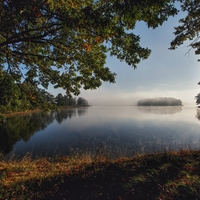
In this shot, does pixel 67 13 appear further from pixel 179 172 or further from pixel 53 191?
pixel 179 172

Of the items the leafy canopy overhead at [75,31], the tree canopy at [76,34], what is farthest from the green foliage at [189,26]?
the leafy canopy overhead at [75,31]

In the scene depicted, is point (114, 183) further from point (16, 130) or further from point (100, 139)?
point (16, 130)

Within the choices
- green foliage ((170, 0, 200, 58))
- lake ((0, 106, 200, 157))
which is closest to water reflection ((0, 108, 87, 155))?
lake ((0, 106, 200, 157))

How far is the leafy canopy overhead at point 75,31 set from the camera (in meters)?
3.88

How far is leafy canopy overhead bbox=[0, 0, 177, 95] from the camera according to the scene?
3.88 metres

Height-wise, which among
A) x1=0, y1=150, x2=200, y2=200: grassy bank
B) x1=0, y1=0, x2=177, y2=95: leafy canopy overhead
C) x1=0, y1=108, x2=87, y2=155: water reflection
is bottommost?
x1=0, y1=108, x2=87, y2=155: water reflection

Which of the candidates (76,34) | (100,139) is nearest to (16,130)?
(100,139)

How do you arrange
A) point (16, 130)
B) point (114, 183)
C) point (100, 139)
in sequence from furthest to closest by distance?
point (16, 130) < point (100, 139) < point (114, 183)

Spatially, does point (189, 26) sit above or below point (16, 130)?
above

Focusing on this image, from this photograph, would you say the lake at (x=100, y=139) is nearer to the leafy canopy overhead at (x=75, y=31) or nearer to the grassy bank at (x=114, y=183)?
the grassy bank at (x=114, y=183)

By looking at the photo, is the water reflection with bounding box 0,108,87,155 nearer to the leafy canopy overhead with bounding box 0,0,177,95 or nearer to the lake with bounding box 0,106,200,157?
the lake with bounding box 0,106,200,157

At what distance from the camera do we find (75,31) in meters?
6.22

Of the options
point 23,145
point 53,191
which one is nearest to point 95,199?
point 53,191

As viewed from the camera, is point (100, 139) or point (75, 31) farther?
point (100, 139)
